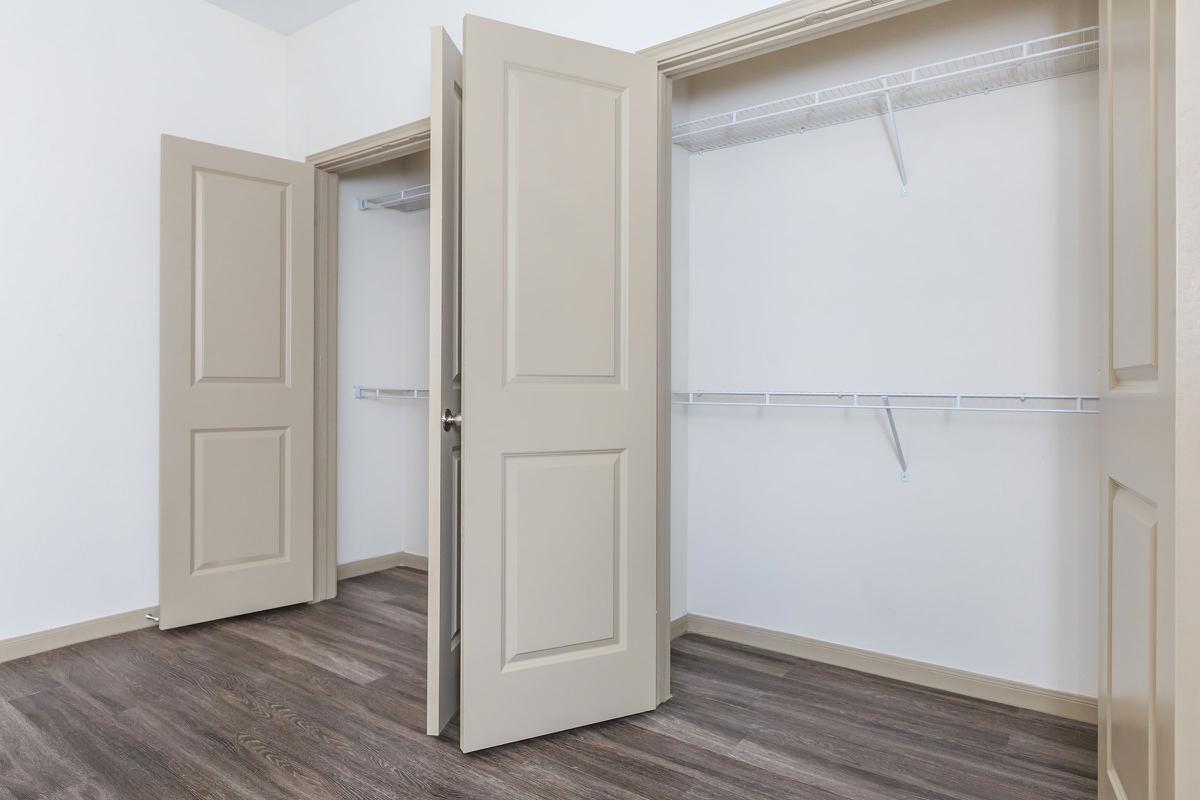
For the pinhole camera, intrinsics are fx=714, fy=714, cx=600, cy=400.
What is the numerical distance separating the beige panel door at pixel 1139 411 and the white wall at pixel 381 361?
3063 millimetres

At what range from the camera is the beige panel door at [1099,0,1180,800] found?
1.05 meters

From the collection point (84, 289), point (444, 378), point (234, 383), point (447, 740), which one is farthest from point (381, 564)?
point (444, 378)

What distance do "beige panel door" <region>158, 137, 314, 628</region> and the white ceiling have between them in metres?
0.74

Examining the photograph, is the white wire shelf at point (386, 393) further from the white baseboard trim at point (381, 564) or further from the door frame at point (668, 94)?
the door frame at point (668, 94)

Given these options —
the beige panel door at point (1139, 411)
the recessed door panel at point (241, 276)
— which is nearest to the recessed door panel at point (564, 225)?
the beige panel door at point (1139, 411)

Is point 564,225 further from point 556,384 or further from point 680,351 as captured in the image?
point 680,351

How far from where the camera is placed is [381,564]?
4121 mm

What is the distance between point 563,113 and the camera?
7.05 feet

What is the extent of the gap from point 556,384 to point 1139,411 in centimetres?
141

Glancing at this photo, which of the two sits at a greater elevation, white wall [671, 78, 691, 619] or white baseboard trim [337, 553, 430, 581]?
white wall [671, 78, 691, 619]

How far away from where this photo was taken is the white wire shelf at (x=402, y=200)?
3.62 meters

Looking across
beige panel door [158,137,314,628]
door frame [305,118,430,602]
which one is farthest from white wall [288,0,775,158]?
beige panel door [158,137,314,628]

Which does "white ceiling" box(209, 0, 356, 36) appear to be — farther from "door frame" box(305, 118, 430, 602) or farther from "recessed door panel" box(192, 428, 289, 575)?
"recessed door panel" box(192, 428, 289, 575)

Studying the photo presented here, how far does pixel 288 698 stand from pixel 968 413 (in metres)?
2.50
